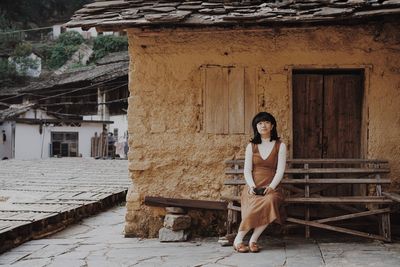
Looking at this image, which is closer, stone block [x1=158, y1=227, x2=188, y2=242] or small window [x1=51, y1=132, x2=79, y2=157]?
stone block [x1=158, y1=227, x2=188, y2=242]

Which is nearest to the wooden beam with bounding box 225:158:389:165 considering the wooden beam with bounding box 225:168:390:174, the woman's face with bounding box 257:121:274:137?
the wooden beam with bounding box 225:168:390:174

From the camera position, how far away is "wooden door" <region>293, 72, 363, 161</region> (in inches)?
260

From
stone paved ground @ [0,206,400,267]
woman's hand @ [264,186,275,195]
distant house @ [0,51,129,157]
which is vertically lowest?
stone paved ground @ [0,206,400,267]

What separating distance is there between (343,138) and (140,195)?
2941 millimetres

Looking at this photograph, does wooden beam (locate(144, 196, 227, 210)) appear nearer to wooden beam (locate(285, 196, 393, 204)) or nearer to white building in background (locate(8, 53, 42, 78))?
wooden beam (locate(285, 196, 393, 204))

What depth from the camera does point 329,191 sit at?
6.71m

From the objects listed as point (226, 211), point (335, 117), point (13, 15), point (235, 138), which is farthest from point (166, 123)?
point (13, 15)

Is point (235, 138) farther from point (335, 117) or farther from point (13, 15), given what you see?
point (13, 15)

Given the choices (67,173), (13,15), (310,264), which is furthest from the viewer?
(13,15)

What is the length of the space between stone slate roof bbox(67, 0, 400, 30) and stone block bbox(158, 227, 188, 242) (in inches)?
107

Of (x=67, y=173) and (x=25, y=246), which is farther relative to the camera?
(x=67, y=173)

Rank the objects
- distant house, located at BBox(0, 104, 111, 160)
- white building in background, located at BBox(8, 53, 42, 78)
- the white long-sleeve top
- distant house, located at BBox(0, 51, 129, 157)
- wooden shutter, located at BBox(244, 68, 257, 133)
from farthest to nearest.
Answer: white building in background, located at BBox(8, 53, 42, 78), distant house, located at BBox(0, 51, 129, 157), distant house, located at BBox(0, 104, 111, 160), wooden shutter, located at BBox(244, 68, 257, 133), the white long-sleeve top

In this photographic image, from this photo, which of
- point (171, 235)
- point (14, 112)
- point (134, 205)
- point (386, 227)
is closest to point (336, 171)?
point (386, 227)

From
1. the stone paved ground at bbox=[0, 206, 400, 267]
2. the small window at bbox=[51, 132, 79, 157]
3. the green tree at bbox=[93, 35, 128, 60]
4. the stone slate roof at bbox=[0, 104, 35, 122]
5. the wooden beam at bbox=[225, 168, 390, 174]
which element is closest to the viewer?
the stone paved ground at bbox=[0, 206, 400, 267]
